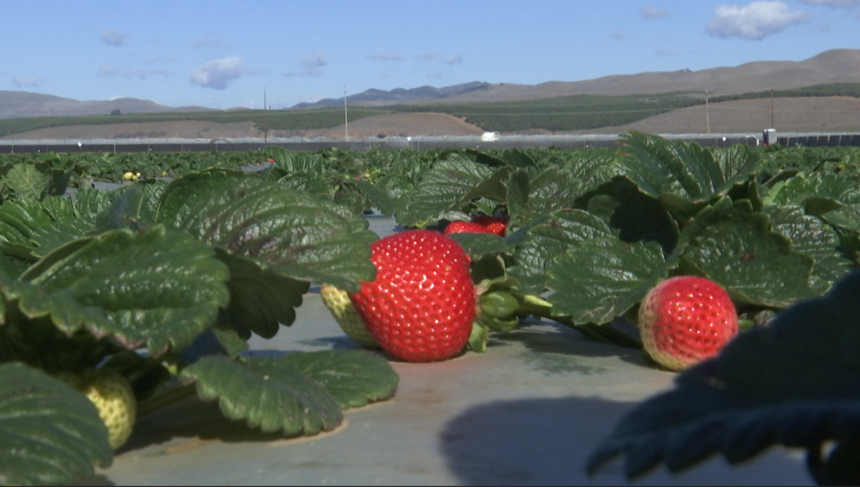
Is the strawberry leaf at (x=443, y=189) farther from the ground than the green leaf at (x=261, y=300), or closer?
farther from the ground

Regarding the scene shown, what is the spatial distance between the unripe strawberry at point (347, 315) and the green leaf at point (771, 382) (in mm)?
1236

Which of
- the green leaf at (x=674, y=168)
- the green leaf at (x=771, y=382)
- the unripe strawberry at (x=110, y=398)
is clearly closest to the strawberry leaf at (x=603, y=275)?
the green leaf at (x=674, y=168)

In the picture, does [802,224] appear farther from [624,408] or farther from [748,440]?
[748,440]

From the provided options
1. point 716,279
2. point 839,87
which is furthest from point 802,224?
point 839,87

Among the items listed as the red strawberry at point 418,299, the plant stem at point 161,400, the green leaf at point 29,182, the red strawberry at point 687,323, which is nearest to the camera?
the plant stem at point 161,400

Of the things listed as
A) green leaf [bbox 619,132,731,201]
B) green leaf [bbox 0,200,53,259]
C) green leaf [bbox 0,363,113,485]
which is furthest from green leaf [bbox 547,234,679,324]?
green leaf [bbox 0,200,53,259]

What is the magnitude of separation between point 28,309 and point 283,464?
1.19 feet

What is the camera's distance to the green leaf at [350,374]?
1.51 meters

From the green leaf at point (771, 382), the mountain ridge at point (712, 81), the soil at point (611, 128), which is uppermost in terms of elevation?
the mountain ridge at point (712, 81)

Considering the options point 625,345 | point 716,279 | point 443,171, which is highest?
point 443,171

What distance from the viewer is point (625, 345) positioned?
2023 millimetres

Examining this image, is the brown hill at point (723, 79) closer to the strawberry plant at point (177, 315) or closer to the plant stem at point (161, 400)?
the strawberry plant at point (177, 315)

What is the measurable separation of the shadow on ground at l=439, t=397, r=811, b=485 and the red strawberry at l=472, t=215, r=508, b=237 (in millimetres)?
1322

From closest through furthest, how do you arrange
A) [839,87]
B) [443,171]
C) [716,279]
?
[716,279] < [443,171] < [839,87]
